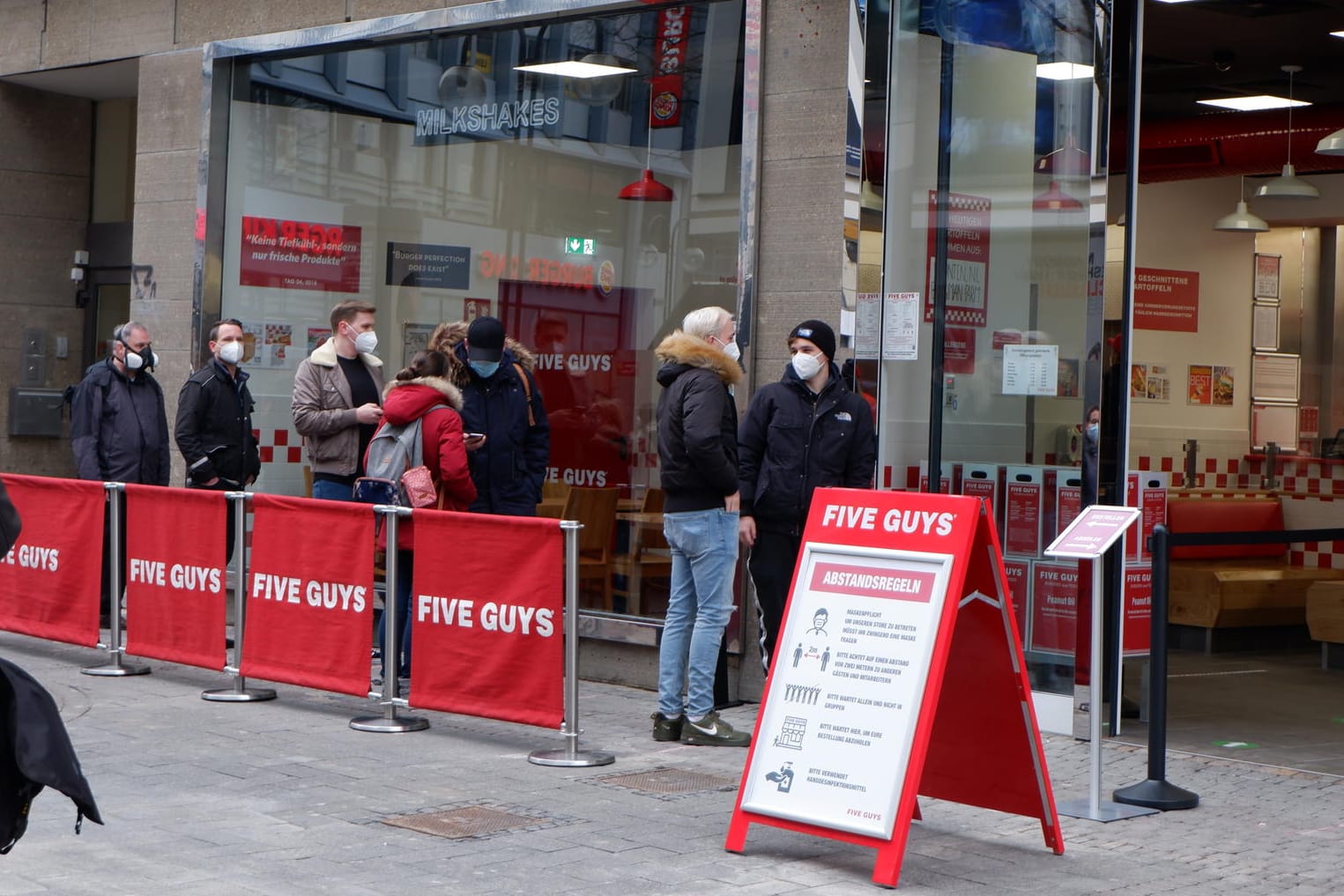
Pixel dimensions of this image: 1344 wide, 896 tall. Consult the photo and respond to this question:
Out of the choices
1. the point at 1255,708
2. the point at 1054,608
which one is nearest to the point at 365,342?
the point at 1054,608

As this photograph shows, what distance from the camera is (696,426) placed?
7145 mm

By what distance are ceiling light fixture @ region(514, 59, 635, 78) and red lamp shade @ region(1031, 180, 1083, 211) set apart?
2.60m

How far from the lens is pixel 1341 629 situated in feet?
35.5

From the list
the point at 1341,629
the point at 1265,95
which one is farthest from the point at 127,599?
the point at 1265,95

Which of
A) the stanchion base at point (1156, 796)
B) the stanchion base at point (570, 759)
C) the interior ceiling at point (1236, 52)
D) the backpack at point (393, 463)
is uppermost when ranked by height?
the interior ceiling at point (1236, 52)

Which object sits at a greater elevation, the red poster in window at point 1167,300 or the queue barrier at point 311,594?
the red poster in window at point 1167,300

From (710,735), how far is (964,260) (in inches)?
113

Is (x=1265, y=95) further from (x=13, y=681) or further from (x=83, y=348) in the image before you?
(x=13, y=681)

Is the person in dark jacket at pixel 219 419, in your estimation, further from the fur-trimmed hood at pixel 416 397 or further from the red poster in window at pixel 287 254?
the fur-trimmed hood at pixel 416 397

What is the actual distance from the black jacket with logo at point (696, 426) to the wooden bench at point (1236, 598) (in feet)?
17.7

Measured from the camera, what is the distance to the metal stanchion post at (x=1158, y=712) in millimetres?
6320

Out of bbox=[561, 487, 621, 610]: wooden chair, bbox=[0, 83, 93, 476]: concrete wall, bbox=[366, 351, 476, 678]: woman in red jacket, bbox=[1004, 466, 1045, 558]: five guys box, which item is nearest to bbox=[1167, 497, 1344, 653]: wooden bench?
bbox=[1004, 466, 1045, 558]: five guys box

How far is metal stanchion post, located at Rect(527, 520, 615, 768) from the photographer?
6.78 meters

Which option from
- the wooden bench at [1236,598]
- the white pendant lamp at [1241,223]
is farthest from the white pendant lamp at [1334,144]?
the white pendant lamp at [1241,223]
